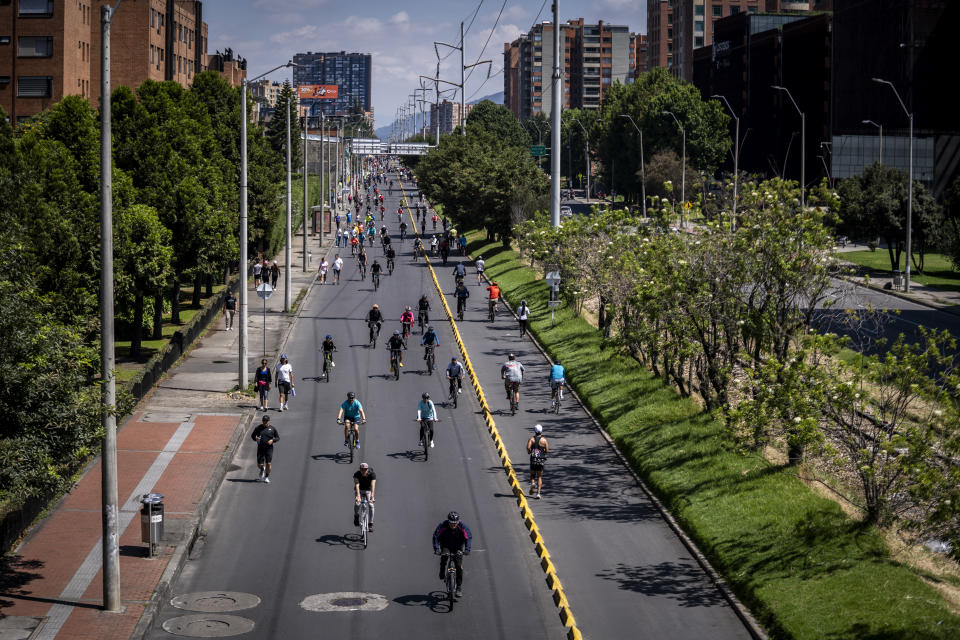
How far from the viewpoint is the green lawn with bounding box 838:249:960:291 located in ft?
219

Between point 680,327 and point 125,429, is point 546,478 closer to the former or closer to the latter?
point 680,327

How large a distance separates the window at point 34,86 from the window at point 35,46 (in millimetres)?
1444

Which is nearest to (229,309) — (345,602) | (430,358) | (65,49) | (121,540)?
(430,358)

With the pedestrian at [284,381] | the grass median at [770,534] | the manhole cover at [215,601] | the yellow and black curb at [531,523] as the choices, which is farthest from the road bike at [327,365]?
the manhole cover at [215,601]

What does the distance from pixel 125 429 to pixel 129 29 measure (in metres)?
63.2

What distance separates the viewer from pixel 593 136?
149 metres

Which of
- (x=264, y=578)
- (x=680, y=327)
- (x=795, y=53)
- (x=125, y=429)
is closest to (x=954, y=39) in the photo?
(x=795, y=53)

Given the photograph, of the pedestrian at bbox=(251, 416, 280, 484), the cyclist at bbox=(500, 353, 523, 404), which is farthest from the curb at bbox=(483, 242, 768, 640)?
the pedestrian at bbox=(251, 416, 280, 484)

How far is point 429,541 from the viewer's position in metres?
21.9

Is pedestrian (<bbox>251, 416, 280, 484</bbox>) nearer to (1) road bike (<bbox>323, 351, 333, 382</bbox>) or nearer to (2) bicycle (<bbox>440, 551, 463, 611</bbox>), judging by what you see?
(2) bicycle (<bbox>440, 551, 463, 611</bbox>)

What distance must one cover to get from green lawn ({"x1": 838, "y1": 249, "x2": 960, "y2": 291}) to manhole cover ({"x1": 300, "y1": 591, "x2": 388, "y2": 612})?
5012cm

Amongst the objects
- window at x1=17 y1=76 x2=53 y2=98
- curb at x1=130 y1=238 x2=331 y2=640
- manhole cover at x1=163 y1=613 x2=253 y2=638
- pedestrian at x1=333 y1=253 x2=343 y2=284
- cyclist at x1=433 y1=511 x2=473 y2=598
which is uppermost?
window at x1=17 y1=76 x2=53 y2=98

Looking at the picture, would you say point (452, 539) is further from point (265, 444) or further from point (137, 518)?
point (265, 444)

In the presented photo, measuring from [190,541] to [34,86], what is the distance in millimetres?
59552
